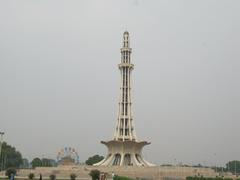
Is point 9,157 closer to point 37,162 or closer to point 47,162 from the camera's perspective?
point 37,162

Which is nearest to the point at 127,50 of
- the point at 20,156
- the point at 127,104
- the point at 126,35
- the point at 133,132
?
the point at 126,35

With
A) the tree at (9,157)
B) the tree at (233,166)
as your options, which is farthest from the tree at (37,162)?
the tree at (233,166)

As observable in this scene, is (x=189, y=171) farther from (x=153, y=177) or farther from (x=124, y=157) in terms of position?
(x=124, y=157)

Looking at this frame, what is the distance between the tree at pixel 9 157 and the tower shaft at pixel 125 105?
58.2ft

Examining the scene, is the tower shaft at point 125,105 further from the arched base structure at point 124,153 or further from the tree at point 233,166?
the tree at point 233,166

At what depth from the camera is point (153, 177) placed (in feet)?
129

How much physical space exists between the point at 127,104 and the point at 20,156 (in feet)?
71.4

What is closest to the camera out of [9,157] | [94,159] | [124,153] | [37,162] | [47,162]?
[124,153]

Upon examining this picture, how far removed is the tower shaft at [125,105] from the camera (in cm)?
5412

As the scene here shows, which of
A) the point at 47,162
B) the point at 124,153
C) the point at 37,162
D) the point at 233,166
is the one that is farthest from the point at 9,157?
the point at 233,166

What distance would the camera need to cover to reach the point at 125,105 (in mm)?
54594

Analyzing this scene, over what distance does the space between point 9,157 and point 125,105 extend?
2085 centimetres

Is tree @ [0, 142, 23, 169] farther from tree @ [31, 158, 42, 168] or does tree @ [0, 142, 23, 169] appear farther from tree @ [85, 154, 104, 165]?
tree @ [85, 154, 104, 165]

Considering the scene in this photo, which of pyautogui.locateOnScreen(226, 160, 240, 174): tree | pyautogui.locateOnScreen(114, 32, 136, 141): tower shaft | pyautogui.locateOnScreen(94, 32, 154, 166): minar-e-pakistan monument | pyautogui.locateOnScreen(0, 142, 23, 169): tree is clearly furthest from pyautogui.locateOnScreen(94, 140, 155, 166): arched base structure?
pyautogui.locateOnScreen(226, 160, 240, 174): tree
